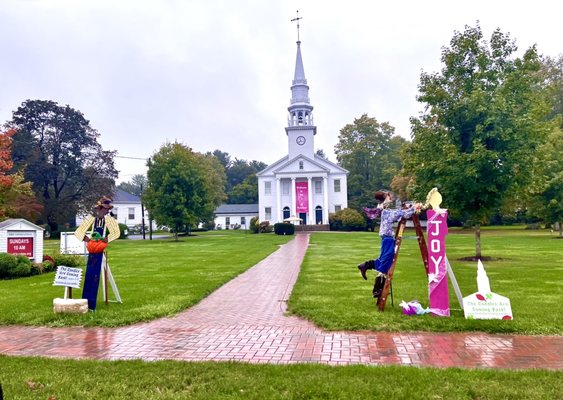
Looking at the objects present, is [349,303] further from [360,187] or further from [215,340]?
[360,187]

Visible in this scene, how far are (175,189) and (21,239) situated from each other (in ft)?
64.9

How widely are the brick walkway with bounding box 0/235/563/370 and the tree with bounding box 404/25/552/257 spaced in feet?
31.0

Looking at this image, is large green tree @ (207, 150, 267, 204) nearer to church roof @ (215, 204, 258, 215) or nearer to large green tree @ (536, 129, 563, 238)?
church roof @ (215, 204, 258, 215)

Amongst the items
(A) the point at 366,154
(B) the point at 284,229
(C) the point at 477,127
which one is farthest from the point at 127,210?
(C) the point at 477,127

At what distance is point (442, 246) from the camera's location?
705cm

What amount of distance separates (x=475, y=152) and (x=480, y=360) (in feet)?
34.3

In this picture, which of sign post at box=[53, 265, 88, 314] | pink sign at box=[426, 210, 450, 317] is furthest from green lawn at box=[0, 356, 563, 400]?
sign post at box=[53, 265, 88, 314]

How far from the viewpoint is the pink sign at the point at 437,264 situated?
7.02m

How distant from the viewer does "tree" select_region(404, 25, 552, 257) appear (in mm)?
14352

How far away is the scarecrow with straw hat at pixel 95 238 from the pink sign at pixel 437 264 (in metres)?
5.69

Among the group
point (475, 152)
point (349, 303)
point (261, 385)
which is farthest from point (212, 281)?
point (475, 152)

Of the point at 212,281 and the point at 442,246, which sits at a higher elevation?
the point at 442,246

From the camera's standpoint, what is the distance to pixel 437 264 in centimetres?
705

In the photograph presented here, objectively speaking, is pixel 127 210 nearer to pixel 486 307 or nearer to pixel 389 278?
pixel 389 278
